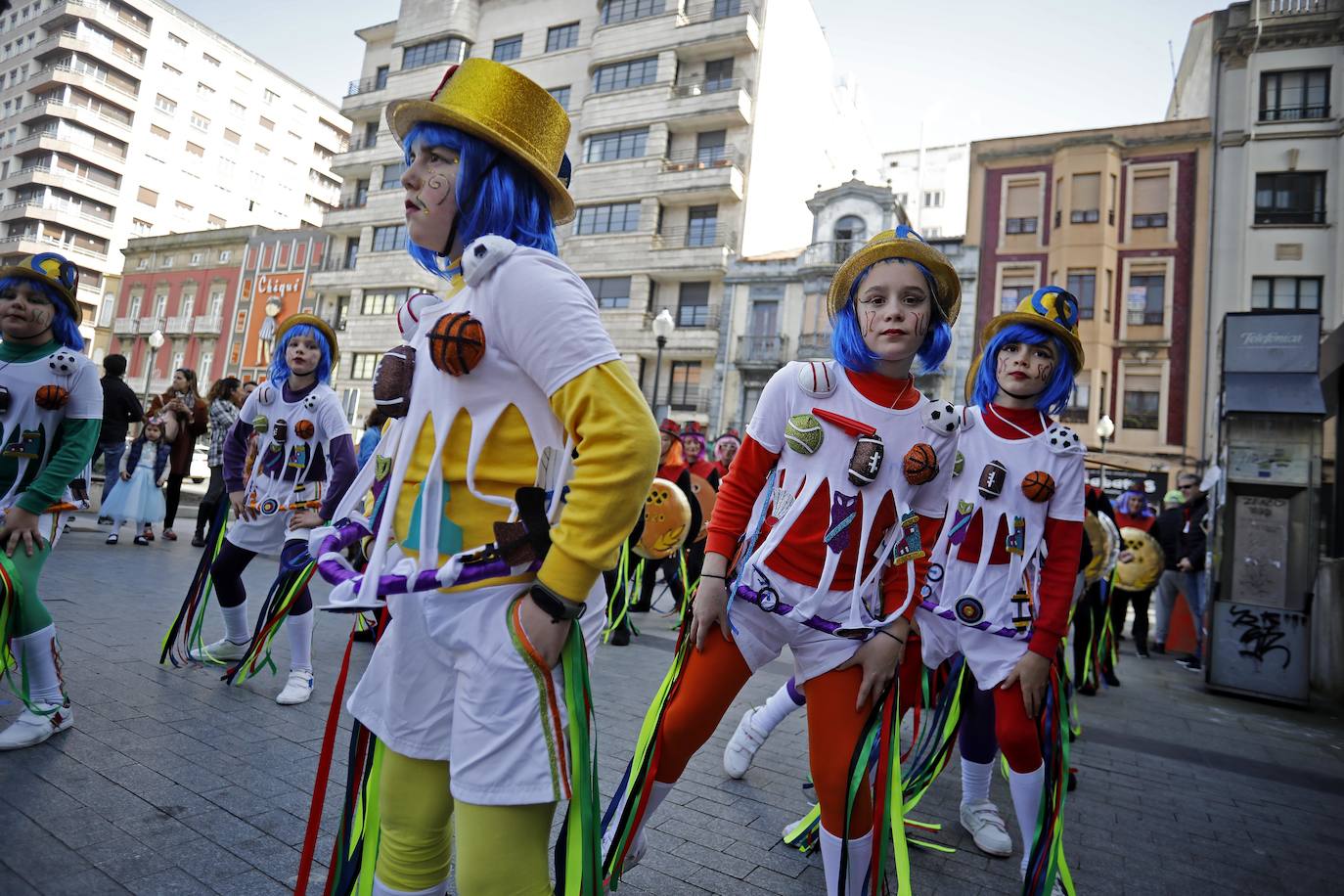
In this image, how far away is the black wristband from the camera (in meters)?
1.42

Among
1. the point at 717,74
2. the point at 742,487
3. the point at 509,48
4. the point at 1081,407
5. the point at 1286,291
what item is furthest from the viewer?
the point at 509,48

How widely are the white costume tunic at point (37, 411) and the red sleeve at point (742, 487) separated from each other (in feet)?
9.00

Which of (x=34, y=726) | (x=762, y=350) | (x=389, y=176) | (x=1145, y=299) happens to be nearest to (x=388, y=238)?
(x=389, y=176)

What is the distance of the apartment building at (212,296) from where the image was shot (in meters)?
39.0

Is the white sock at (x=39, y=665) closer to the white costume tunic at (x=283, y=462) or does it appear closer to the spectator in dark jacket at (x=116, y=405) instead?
the white costume tunic at (x=283, y=462)

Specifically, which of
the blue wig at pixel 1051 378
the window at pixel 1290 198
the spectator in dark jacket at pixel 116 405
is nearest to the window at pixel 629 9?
the window at pixel 1290 198

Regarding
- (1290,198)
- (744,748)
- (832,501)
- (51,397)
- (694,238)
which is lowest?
(744,748)

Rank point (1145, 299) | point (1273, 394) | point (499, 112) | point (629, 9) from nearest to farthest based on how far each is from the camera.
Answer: point (499, 112) → point (1273, 394) → point (1145, 299) → point (629, 9)

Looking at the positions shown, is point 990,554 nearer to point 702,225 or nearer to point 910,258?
point 910,258

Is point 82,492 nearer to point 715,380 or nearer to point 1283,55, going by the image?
point 715,380

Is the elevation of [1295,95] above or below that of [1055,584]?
above

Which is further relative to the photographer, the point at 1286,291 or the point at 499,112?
the point at 1286,291

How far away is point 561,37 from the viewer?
34.3 meters

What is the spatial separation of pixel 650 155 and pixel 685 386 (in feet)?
31.0
